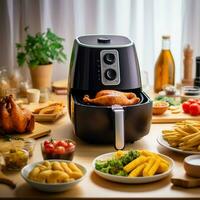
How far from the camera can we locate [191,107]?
222cm

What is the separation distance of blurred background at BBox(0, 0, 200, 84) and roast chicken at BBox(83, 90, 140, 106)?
3.28ft

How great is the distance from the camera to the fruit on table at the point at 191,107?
2207 mm

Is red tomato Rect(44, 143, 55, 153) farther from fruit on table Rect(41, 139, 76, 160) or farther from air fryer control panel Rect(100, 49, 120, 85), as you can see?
air fryer control panel Rect(100, 49, 120, 85)

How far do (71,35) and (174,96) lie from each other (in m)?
0.69

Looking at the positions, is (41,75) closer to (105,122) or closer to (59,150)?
(105,122)

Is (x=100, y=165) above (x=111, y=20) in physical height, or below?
below

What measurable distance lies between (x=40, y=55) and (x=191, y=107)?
31.2 inches

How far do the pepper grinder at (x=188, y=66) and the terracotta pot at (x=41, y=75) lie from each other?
2.08 ft

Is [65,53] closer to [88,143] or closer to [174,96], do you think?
[174,96]

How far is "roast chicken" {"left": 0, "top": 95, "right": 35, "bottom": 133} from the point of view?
6.53 feet

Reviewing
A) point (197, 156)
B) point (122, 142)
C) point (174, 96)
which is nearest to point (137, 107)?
point (122, 142)

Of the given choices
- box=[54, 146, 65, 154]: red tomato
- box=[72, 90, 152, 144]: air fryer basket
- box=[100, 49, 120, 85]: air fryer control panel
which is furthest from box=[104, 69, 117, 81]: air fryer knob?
box=[54, 146, 65, 154]: red tomato

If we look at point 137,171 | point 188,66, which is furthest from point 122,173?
point 188,66

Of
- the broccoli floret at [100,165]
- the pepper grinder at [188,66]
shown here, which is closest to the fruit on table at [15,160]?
the broccoli floret at [100,165]
